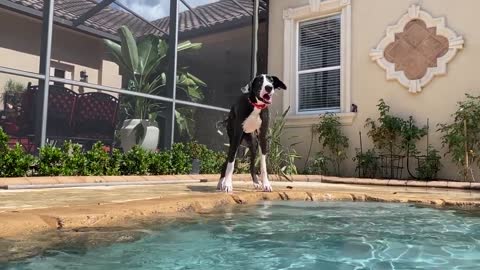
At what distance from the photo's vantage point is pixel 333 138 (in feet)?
27.8

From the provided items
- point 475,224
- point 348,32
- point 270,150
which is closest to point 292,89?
point 348,32

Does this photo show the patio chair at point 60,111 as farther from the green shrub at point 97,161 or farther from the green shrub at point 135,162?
the green shrub at point 135,162

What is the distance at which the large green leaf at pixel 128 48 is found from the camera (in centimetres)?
642

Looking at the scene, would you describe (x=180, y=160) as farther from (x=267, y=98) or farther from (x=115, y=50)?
(x=267, y=98)

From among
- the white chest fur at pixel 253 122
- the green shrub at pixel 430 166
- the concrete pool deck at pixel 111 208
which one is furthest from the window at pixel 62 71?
the green shrub at pixel 430 166

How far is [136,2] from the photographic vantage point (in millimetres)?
6703

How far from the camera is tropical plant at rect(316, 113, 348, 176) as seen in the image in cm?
850

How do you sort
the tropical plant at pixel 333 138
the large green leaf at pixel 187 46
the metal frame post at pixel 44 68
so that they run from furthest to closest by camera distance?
the tropical plant at pixel 333 138 → the large green leaf at pixel 187 46 → the metal frame post at pixel 44 68

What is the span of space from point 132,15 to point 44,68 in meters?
1.82

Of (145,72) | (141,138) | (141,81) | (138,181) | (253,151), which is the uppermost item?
(145,72)

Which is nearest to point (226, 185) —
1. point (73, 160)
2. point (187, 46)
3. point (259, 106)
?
point (259, 106)

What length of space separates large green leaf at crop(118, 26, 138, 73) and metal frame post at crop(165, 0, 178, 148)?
2.22 feet

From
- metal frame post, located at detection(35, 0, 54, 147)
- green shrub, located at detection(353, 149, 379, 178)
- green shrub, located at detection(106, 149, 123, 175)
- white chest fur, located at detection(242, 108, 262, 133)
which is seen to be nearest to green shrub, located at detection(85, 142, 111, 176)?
green shrub, located at detection(106, 149, 123, 175)

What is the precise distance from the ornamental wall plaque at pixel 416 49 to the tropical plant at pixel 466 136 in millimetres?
795
